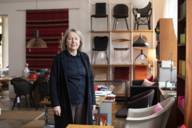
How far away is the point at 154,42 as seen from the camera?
26.5 feet

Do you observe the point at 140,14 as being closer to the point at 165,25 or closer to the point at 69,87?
the point at 165,25

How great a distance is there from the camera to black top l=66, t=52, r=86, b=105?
9.92 feet

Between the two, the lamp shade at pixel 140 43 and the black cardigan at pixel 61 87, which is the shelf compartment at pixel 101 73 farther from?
the black cardigan at pixel 61 87

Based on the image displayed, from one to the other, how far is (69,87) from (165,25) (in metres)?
3.93

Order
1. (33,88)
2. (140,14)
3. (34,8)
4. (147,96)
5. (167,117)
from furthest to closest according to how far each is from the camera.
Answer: (34,8)
(140,14)
(33,88)
(147,96)
(167,117)

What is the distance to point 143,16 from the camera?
26.2 ft

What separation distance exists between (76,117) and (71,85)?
335 mm

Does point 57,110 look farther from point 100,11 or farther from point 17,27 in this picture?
point 17,27

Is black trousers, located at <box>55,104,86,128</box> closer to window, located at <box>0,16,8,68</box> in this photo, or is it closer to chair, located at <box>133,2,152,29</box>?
chair, located at <box>133,2,152,29</box>

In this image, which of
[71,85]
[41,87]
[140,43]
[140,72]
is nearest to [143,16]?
[140,43]

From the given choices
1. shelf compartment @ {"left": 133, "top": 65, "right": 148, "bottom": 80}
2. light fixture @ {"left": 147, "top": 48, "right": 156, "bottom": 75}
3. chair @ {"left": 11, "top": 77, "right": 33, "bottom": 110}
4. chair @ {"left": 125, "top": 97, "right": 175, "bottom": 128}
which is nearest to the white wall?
chair @ {"left": 11, "top": 77, "right": 33, "bottom": 110}

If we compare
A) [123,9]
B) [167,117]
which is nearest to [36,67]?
[123,9]

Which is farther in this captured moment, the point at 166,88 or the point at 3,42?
the point at 3,42

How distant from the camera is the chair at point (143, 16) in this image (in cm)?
790
